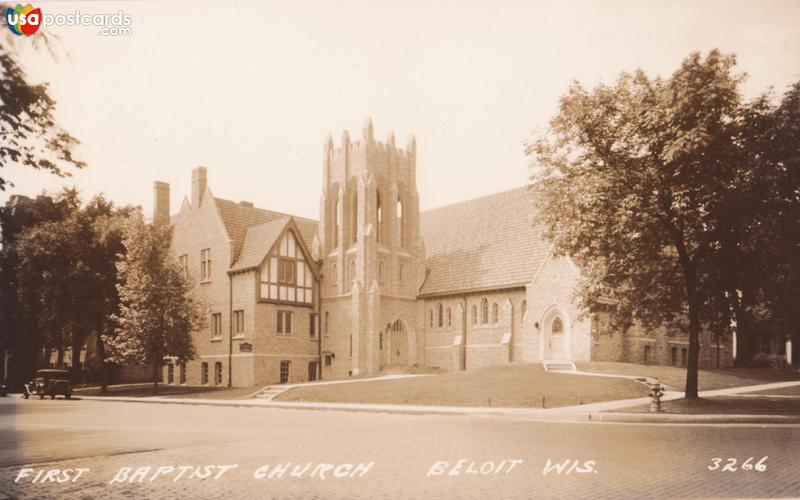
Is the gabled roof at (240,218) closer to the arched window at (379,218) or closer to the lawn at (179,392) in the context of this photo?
the arched window at (379,218)

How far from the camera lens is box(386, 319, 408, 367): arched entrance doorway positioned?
4609cm

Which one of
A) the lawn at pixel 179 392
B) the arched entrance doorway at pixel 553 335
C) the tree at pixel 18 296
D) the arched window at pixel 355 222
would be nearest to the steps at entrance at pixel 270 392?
the lawn at pixel 179 392

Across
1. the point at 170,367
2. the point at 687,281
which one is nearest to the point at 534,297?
the point at 687,281

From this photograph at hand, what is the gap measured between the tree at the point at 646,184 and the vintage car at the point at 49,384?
13.8 meters

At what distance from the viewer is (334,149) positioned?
47562 mm

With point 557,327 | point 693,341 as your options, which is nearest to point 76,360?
point 693,341

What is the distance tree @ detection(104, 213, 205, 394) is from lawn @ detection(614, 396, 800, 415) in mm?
24696

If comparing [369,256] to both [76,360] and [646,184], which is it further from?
[76,360]

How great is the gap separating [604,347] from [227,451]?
1126 inches

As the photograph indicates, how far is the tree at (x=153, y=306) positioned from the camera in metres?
35.3

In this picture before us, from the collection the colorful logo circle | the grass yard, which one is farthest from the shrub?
the colorful logo circle

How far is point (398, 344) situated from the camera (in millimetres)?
46594

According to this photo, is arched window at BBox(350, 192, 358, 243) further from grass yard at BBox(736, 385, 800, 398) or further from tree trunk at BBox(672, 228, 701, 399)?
tree trunk at BBox(672, 228, 701, 399)

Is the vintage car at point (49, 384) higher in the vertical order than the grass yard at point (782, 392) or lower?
higher
